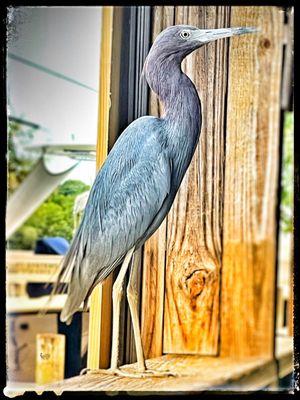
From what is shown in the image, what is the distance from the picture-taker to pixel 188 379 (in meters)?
1.24

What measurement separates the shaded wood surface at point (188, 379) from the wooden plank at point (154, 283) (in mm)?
41

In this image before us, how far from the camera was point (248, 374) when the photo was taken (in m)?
1.24

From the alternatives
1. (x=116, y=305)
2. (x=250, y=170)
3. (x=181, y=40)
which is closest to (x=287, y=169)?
(x=250, y=170)

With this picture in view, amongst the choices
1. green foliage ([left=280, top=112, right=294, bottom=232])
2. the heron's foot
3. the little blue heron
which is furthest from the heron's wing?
green foliage ([left=280, top=112, right=294, bottom=232])

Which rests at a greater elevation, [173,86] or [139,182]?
[173,86]

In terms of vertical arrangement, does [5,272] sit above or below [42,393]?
above

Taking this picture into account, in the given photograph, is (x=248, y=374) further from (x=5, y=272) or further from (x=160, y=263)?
(x=5, y=272)

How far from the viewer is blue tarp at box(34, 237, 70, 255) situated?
123 cm

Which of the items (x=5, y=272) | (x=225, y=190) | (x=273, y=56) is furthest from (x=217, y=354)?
(x=273, y=56)

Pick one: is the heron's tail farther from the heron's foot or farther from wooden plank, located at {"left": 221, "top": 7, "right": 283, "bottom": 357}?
wooden plank, located at {"left": 221, "top": 7, "right": 283, "bottom": 357}

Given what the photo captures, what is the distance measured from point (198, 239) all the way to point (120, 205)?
171 millimetres

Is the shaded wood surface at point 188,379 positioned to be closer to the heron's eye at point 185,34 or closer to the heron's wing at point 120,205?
the heron's wing at point 120,205

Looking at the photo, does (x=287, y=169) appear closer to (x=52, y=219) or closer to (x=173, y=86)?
(x=173, y=86)
